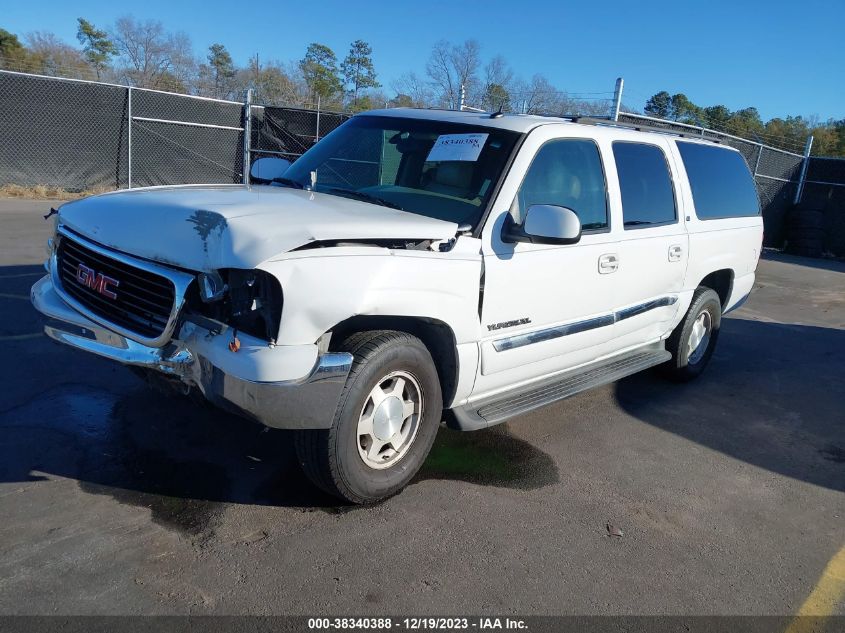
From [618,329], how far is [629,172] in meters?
1.10

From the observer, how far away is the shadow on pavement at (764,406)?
473cm

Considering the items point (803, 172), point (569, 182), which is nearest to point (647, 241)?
point (569, 182)

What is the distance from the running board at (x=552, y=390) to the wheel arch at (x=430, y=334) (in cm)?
19

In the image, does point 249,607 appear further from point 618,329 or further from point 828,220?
point 828,220

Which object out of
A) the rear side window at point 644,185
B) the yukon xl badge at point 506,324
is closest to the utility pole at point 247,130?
the rear side window at point 644,185

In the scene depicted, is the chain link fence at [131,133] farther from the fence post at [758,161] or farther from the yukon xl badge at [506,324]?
the yukon xl badge at [506,324]

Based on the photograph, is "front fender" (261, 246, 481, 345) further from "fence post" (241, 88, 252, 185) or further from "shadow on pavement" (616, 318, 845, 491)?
"fence post" (241, 88, 252, 185)

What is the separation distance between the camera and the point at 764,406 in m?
5.73

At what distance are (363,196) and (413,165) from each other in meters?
0.45

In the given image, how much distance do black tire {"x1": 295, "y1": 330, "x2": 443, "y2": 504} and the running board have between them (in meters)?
0.30

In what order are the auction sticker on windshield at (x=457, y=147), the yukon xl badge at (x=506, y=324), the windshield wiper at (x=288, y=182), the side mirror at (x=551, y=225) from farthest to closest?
1. the windshield wiper at (x=288, y=182)
2. the auction sticker on windshield at (x=457, y=147)
3. the yukon xl badge at (x=506, y=324)
4. the side mirror at (x=551, y=225)

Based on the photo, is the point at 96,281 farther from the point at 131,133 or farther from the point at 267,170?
the point at 131,133

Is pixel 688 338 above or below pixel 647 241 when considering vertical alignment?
below

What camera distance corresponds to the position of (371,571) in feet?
9.77
